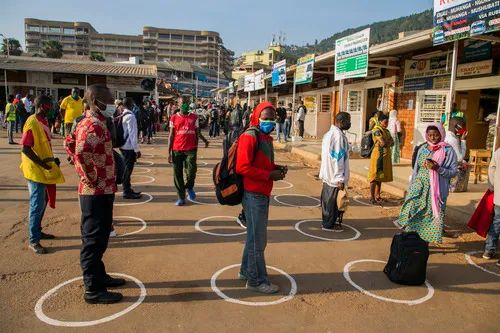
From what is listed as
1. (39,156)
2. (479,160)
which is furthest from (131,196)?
(479,160)

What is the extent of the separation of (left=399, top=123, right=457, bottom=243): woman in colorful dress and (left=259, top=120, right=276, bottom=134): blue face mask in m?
2.05

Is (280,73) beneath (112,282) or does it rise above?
above

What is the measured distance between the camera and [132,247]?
4.90 m

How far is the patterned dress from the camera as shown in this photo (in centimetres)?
448

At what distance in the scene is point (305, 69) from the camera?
15.6 meters

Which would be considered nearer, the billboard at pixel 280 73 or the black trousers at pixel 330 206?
the black trousers at pixel 330 206

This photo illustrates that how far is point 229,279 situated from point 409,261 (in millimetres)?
1964

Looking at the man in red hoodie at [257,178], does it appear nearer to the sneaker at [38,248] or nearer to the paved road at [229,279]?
the paved road at [229,279]

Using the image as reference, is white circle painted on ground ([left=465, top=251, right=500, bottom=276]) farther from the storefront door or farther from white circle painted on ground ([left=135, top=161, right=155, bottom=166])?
white circle painted on ground ([left=135, top=161, right=155, bottom=166])

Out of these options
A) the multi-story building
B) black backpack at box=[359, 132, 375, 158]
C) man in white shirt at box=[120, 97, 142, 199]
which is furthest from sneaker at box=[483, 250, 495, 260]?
the multi-story building

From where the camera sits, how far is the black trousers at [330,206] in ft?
19.0

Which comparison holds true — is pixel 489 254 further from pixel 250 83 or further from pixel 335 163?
pixel 250 83

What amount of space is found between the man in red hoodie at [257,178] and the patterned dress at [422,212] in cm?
192

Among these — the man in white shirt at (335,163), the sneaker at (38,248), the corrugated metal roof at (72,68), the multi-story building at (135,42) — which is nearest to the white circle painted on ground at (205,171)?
the man in white shirt at (335,163)
